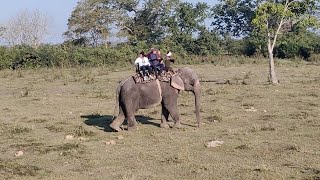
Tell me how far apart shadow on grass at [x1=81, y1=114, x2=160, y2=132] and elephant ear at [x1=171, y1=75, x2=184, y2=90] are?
1279 mm

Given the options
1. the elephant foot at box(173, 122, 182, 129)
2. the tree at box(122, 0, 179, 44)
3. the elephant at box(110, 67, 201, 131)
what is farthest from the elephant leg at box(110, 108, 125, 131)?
the tree at box(122, 0, 179, 44)

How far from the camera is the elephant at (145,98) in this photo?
1296 centimetres

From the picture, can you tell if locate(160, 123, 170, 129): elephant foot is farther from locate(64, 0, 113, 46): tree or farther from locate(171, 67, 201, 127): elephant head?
locate(64, 0, 113, 46): tree

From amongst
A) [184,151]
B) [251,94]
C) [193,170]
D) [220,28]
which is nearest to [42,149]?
[184,151]

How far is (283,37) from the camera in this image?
46312 mm

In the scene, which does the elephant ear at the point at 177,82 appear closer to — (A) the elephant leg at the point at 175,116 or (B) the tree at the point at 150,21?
(A) the elephant leg at the point at 175,116

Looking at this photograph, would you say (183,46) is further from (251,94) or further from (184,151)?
(184,151)

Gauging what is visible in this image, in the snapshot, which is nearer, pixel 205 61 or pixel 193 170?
pixel 193 170

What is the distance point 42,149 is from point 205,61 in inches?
1243

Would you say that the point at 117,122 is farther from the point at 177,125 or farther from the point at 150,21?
the point at 150,21

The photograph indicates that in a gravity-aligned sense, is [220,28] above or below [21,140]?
above

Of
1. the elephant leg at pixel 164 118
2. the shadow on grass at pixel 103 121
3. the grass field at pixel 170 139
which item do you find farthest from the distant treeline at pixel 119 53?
the elephant leg at pixel 164 118

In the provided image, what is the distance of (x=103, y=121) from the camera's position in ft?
48.2

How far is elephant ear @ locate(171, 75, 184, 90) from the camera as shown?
13258mm
